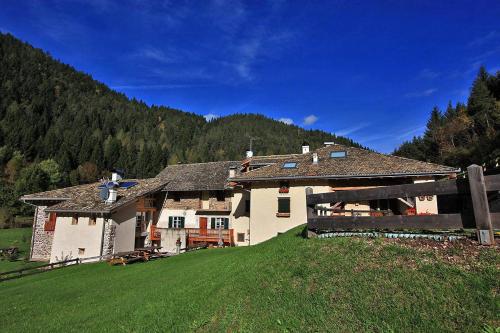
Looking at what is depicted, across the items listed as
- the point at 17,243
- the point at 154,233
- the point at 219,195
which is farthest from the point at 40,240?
the point at 219,195

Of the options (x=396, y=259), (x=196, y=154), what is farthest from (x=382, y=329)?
(x=196, y=154)

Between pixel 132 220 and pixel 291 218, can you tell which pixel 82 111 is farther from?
pixel 291 218

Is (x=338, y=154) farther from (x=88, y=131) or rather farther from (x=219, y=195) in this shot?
(x=88, y=131)

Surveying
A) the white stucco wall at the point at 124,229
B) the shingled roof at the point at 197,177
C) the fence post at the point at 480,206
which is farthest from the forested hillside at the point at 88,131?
the fence post at the point at 480,206

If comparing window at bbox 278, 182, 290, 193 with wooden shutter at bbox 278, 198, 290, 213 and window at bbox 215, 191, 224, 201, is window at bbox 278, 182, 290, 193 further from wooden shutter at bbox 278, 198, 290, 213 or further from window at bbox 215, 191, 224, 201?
window at bbox 215, 191, 224, 201

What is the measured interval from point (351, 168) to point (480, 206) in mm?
17865

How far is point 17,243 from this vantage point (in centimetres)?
3594

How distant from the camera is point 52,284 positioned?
15.2 meters

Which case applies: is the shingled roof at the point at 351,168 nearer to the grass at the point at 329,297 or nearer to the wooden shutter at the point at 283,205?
the wooden shutter at the point at 283,205

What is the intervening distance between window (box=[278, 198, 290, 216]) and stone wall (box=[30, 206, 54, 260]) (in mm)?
22030

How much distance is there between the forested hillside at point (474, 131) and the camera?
128ft

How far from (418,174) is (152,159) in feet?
317

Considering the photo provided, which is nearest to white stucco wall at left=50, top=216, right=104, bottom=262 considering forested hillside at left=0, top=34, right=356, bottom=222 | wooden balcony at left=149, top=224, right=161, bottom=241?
wooden balcony at left=149, top=224, right=161, bottom=241

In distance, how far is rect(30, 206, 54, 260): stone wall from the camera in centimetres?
3008
